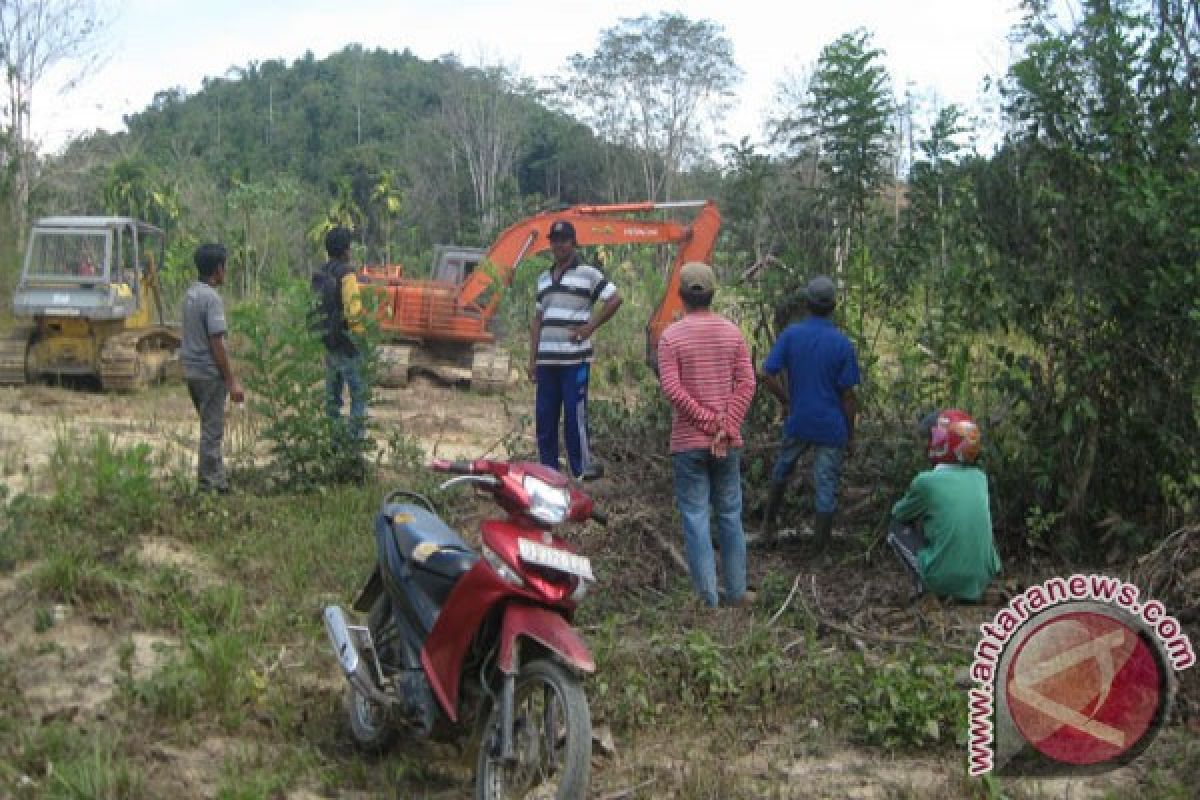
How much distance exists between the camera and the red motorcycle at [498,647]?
4.00m

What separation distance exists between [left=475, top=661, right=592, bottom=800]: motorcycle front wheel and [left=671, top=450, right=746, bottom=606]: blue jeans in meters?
2.27

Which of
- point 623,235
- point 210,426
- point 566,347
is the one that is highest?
point 623,235

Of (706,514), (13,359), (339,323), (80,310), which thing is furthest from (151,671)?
(13,359)

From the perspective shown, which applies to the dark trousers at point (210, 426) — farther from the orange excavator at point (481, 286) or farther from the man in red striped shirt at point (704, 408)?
the orange excavator at point (481, 286)

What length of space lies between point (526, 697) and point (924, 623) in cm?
256

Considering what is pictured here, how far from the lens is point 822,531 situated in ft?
23.7

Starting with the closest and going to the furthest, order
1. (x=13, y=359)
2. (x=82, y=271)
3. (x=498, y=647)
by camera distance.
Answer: (x=498, y=647), (x=13, y=359), (x=82, y=271)

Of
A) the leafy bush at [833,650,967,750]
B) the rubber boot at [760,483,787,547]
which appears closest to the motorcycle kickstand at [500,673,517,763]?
the leafy bush at [833,650,967,750]

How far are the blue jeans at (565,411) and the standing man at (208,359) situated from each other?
1.93 metres

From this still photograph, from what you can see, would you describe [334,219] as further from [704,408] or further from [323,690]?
[323,690]

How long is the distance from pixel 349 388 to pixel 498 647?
4909 mm

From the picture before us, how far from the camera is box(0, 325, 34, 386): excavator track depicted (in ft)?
46.9

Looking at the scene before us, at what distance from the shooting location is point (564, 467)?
8906 mm

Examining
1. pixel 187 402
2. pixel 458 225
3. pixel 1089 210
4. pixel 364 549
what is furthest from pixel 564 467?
pixel 458 225
